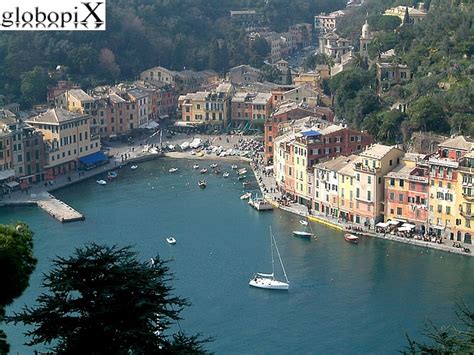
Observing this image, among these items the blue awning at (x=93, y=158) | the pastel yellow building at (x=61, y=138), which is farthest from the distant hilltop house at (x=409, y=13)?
the pastel yellow building at (x=61, y=138)

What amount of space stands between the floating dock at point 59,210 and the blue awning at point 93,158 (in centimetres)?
415

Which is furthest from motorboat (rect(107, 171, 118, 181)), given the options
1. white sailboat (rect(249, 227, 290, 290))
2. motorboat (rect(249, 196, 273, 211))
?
white sailboat (rect(249, 227, 290, 290))

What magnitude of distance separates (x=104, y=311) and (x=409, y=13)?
3813cm

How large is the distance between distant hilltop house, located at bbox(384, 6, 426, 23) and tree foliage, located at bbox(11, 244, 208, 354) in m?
35.8

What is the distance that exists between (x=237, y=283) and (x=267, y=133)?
41.1 feet

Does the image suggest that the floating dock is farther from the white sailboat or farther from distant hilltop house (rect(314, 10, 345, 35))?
distant hilltop house (rect(314, 10, 345, 35))

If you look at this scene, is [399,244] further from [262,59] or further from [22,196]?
[262,59]

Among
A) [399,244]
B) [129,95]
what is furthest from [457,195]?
[129,95]

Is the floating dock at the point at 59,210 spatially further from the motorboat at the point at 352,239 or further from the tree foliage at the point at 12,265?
the tree foliage at the point at 12,265

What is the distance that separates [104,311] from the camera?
7785 mm

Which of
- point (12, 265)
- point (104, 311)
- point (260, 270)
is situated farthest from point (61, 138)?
point (104, 311)

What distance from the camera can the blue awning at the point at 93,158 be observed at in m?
31.8

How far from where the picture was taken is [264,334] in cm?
1695

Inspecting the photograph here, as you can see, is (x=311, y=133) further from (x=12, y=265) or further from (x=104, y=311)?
(x=104, y=311)
